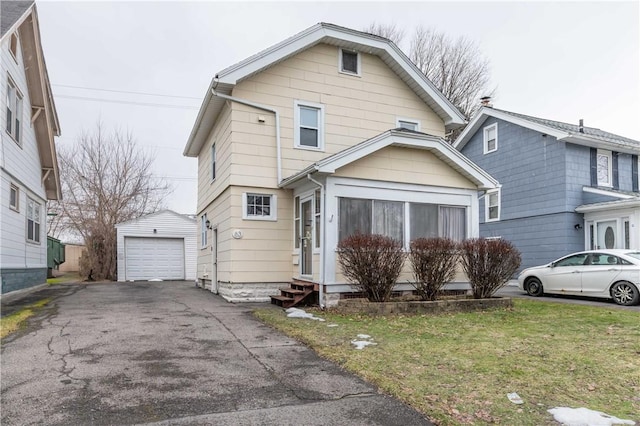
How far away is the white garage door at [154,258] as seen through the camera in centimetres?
1964

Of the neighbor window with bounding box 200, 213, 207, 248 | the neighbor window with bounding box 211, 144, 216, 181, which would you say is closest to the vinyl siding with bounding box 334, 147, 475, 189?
the neighbor window with bounding box 211, 144, 216, 181

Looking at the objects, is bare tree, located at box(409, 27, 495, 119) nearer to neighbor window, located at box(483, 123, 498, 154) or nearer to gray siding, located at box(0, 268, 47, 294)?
neighbor window, located at box(483, 123, 498, 154)

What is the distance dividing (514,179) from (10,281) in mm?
17533

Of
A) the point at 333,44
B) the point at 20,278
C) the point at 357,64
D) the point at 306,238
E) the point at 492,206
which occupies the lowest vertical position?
the point at 20,278

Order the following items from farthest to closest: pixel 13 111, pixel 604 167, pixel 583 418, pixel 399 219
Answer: pixel 604 167 → pixel 13 111 → pixel 399 219 → pixel 583 418

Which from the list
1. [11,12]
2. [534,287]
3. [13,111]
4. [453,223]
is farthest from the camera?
[534,287]

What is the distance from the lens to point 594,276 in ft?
35.3

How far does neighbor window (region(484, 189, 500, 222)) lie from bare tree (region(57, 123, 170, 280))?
18336 millimetres

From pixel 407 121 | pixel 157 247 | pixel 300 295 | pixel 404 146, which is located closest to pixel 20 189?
pixel 157 247

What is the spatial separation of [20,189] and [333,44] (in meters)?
9.92

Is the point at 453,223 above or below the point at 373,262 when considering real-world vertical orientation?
above

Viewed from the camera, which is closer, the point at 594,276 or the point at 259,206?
the point at 594,276

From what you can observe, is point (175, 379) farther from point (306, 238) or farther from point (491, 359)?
point (306, 238)

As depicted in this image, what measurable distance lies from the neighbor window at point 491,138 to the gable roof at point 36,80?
54.9 ft
